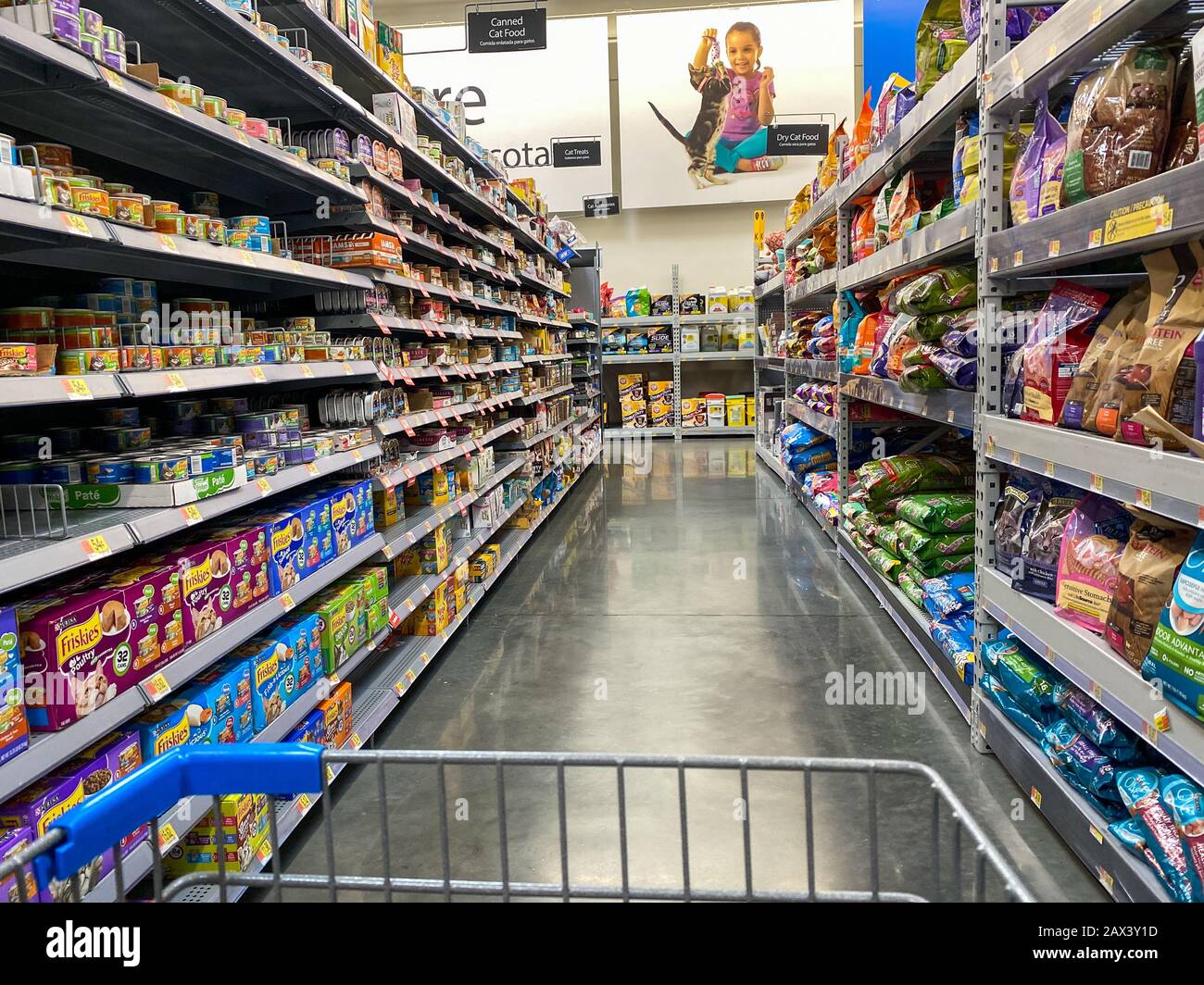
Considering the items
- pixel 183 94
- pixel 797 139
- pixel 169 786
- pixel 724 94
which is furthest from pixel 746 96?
pixel 169 786

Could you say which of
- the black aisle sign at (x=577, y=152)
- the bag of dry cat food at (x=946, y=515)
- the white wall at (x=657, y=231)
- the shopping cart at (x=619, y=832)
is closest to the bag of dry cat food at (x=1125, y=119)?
the shopping cart at (x=619, y=832)

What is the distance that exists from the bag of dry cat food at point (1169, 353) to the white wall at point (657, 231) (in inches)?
458

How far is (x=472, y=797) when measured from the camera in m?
2.73

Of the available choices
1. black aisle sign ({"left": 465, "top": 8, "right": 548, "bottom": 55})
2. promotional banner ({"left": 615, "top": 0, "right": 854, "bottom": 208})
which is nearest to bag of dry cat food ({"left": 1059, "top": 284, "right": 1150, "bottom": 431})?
black aisle sign ({"left": 465, "top": 8, "right": 548, "bottom": 55})

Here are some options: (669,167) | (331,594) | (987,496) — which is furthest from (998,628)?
(669,167)

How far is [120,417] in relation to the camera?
2.42 meters

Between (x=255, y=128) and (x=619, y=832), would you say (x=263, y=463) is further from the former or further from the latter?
(x=619, y=832)

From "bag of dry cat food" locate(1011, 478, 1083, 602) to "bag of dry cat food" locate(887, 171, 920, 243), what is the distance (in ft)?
5.33

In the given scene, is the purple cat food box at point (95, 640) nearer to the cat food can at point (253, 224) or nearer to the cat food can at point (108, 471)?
the cat food can at point (108, 471)

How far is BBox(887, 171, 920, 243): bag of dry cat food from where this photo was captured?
3.90 metres

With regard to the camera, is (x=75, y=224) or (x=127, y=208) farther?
(x=127, y=208)

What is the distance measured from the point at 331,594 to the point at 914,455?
2.89m
